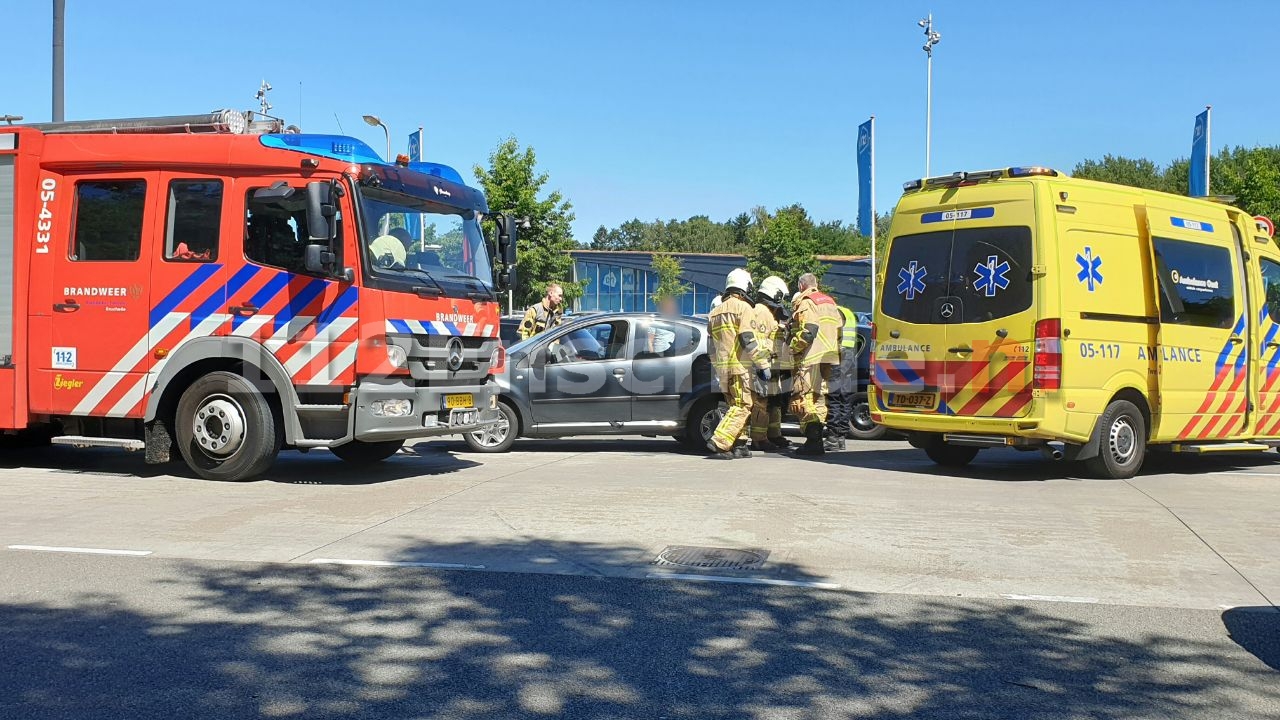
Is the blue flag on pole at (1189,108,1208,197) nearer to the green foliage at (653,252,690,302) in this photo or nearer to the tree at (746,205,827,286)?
the tree at (746,205,827,286)

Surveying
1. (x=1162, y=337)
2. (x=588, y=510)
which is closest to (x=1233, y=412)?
(x=1162, y=337)

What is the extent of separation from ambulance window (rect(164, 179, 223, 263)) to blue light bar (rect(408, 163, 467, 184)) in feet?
5.54

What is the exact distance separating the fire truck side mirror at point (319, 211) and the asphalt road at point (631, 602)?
81.1 inches

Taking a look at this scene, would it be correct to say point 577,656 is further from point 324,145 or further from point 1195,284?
point 1195,284

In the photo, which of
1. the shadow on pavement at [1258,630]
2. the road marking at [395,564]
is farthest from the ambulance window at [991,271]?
the road marking at [395,564]

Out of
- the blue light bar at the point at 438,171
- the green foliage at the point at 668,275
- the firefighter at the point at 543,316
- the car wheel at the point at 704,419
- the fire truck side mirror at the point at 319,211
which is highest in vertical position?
the green foliage at the point at 668,275

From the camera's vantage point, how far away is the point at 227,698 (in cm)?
395

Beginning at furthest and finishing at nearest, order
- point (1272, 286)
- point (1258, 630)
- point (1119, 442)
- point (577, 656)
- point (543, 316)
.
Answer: point (543, 316)
point (1272, 286)
point (1119, 442)
point (1258, 630)
point (577, 656)

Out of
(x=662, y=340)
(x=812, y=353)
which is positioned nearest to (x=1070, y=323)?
(x=812, y=353)

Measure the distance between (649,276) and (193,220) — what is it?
51.9 metres

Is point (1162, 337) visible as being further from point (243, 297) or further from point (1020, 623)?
point (243, 297)

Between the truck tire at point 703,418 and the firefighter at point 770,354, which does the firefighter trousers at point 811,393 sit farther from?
the truck tire at point 703,418

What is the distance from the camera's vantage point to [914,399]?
35.0ft

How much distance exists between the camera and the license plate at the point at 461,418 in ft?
32.3
